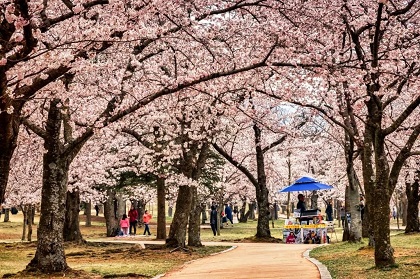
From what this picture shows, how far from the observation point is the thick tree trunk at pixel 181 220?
2078 cm

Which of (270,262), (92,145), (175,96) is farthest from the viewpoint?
(92,145)

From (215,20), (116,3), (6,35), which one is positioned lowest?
(6,35)

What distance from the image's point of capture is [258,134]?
2956cm

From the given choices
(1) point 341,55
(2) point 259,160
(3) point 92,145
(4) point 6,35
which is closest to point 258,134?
(2) point 259,160

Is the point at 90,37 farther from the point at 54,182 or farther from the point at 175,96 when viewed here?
the point at 175,96

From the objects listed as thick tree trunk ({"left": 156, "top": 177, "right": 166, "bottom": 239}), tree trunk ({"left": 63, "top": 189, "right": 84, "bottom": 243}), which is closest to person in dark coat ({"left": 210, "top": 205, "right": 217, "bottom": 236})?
thick tree trunk ({"left": 156, "top": 177, "right": 166, "bottom": 239})

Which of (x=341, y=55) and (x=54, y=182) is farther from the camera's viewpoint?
(x=341, y=55)

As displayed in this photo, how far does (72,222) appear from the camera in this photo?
2883 centimetres

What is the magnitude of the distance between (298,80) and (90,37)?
18.1 ft

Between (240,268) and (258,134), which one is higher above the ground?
(258,134)

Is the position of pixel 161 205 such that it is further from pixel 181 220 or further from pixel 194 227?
pixel 181 220

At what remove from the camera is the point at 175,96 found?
16.6m

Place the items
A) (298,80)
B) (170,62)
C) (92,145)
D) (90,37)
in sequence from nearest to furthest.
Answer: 1. (90,37)
2. (298,80)
3. (170,62)
4. (92,145)

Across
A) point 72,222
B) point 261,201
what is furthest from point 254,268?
point 72,222
